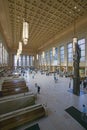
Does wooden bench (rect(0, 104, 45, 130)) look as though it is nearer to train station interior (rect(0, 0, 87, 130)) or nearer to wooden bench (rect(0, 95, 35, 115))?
train station interior (rect(0, 0, 87, 130))

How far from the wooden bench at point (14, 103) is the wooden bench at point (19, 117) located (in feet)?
2.91

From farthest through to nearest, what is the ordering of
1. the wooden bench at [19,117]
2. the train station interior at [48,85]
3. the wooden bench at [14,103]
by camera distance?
1. the wooden bench at [14,103]
2. the train station interior at [48,85]
3. the wooden bench at [19,117]

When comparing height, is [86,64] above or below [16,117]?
above

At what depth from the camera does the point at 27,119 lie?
4062 millimetres

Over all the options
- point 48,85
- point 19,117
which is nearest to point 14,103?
point 19,117

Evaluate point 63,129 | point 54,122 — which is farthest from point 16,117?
point 63,129

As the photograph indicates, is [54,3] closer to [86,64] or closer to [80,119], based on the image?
[86,64]

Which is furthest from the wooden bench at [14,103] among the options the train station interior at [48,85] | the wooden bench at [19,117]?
the wooden bench at [19,117]

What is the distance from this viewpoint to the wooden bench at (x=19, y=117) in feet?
11.9

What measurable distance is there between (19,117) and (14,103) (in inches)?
47.1

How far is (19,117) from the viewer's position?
12.9 ft

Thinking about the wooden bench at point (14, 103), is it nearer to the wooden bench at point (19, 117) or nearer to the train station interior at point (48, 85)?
the train station interior at point (48, 85)

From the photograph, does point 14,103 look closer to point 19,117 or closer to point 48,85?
point 19,117

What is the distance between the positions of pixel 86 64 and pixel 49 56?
1604 centimetres
